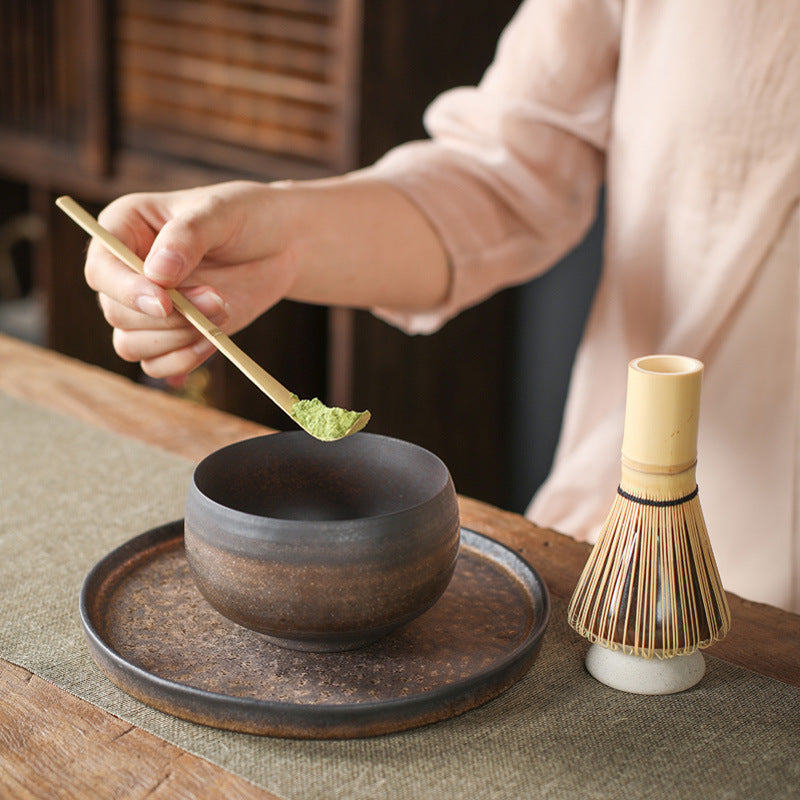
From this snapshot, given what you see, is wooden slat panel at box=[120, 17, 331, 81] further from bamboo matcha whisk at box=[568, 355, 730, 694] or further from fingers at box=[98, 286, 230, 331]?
bamboo matcha whisk at box=[568, 355, 730, 694]

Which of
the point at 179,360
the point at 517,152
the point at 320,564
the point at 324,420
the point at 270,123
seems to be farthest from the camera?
the point at 270,123

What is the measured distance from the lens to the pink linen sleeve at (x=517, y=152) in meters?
1.11

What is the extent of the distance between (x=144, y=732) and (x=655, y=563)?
304 millimetres

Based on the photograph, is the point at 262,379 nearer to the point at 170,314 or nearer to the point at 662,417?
the point at 170,314

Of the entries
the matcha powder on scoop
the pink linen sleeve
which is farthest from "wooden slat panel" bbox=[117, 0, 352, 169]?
the matcha powder on scoop

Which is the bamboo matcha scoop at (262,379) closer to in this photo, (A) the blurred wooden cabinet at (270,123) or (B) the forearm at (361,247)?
(B) the forearm at (361,247)

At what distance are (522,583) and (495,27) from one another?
1520 millimetres

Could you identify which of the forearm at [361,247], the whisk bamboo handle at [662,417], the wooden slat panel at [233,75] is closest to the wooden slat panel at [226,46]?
the wooden slat panel at [233,75]

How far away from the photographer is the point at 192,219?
795mm

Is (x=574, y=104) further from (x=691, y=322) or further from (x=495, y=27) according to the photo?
(x=495, y=27)

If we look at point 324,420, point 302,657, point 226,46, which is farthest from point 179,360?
point 226,46

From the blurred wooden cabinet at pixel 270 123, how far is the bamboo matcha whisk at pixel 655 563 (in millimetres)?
1378

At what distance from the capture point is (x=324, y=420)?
695 millimetres

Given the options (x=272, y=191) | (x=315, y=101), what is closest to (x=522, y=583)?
(x=272, y=191)
